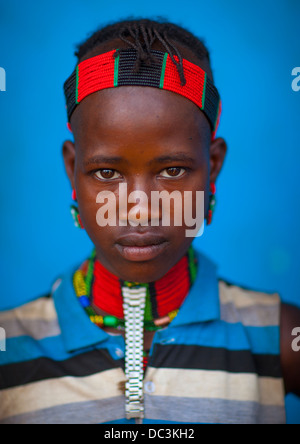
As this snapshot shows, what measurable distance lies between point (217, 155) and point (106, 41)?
47cm

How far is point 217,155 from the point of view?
56.4 inches

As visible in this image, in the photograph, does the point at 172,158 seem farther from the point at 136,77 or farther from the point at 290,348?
the point at 290,348

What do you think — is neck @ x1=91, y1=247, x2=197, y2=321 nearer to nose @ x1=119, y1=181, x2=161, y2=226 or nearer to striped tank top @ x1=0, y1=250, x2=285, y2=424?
striped tank top @ x1=0, y1=250, x2=285, y2=424

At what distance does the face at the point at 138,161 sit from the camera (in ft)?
3.87

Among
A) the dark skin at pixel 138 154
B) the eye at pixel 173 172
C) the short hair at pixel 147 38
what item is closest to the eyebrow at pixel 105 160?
the dark skin at pixel 138 154

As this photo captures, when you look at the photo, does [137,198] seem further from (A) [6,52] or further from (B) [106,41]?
(A) [6,52]

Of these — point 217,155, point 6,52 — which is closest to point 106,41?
point 217,155

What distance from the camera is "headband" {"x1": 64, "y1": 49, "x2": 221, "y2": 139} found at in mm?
1206

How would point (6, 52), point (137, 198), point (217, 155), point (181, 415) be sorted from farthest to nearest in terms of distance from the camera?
point (6, 52) → point (217, 155) → point (181, 415) → point (137, 198)

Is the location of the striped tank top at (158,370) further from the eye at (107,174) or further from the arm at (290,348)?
the eye at (107,174)

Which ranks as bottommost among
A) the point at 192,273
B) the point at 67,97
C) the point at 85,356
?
the point at 85,356

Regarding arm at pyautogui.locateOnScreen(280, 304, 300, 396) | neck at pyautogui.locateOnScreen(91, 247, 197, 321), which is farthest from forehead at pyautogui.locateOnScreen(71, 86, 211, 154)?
arm at pyautogui.locateOnScreen(280, 304, 300, 396)

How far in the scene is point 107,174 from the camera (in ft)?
4.09

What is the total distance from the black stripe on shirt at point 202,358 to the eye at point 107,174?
0.51 metres
